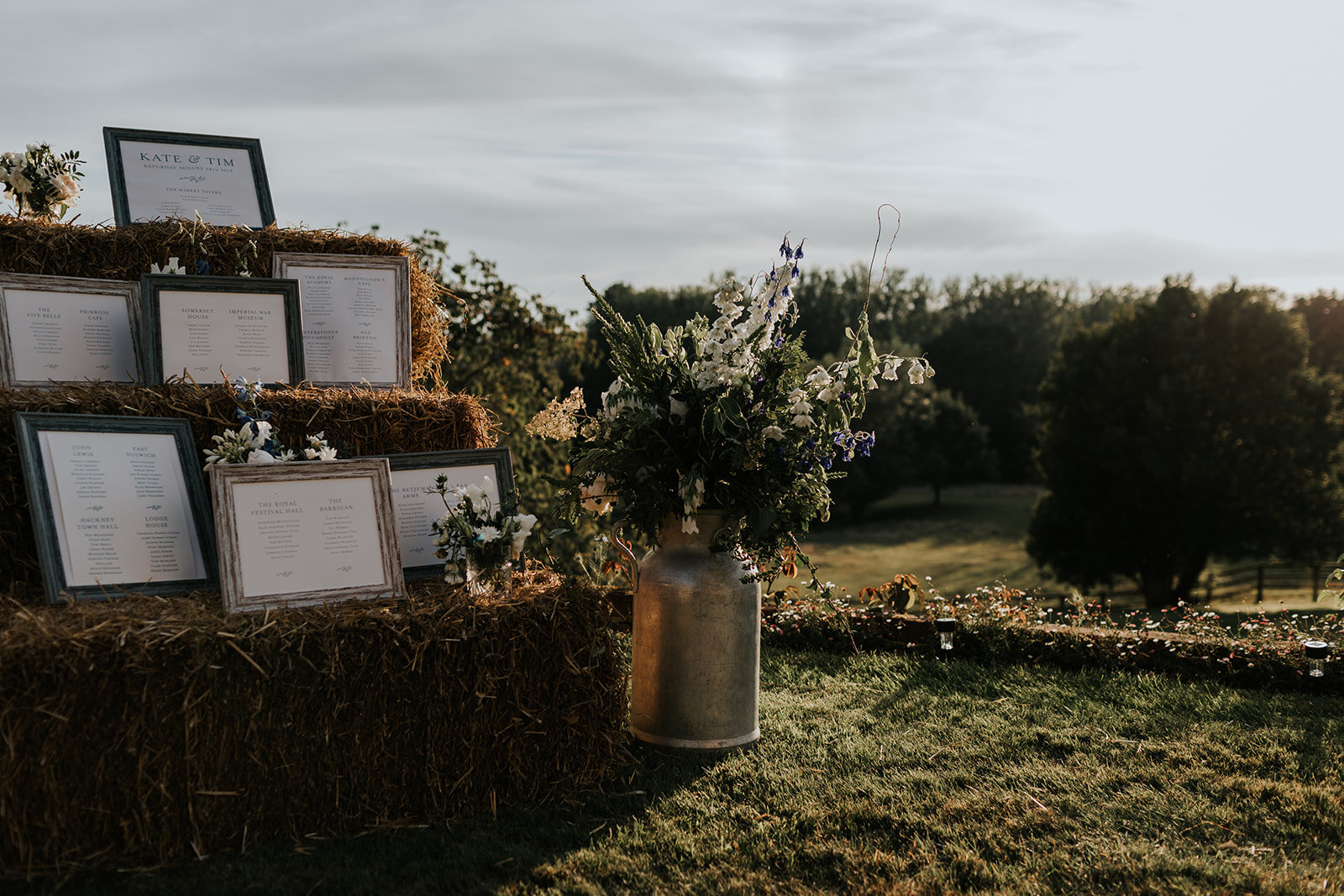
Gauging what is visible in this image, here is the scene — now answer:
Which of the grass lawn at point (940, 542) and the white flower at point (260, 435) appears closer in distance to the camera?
the white flower at point (260, 435)

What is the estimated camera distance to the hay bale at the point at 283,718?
254 cm

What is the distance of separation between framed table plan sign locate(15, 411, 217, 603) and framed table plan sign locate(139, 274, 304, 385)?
0.48m

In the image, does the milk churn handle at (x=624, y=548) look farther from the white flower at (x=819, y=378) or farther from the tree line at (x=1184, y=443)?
the tree line at (x=1184, y=443)

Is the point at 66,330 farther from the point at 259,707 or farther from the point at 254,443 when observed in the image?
the point at 259,707

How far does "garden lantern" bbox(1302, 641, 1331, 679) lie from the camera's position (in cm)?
463

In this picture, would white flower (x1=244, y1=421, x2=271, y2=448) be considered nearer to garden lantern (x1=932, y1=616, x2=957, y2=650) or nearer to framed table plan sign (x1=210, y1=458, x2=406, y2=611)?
framed table plan sign (x1=210, y1=458, x2=406, y2=611)

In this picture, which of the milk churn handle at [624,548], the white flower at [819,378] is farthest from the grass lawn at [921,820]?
the white flower at [819,378]

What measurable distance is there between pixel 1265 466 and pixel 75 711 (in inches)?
664

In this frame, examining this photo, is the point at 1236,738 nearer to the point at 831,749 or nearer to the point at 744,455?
the point at 831,749

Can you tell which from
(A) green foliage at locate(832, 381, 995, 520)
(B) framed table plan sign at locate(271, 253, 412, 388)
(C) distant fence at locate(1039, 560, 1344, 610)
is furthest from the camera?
(A) green foliage at locate(832, 381, 995, 520)

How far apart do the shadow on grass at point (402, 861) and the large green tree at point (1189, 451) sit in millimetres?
14429

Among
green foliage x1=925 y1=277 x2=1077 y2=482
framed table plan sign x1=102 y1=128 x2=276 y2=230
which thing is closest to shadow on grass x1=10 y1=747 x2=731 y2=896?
framed table plan sign x1=102 y1=128 x2=276 y2=230

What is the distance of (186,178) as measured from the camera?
4.50 meters

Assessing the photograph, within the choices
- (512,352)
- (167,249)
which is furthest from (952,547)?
(167,249)
